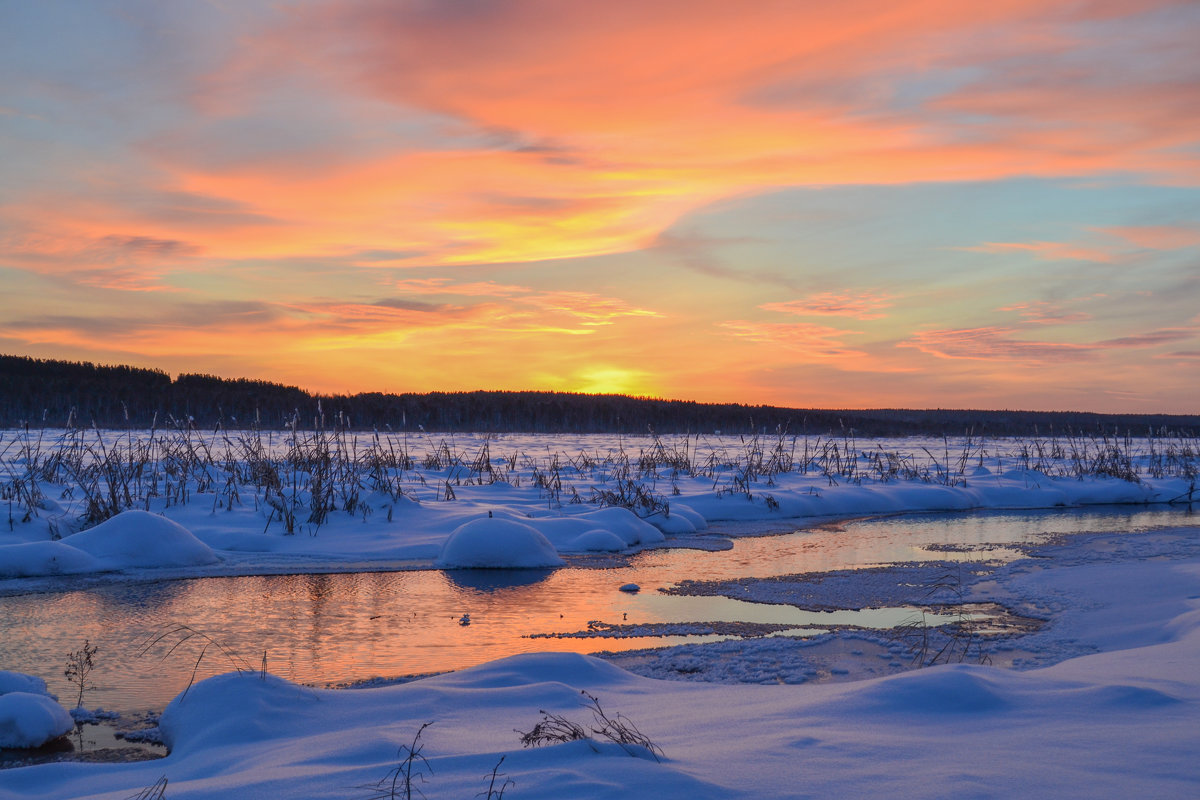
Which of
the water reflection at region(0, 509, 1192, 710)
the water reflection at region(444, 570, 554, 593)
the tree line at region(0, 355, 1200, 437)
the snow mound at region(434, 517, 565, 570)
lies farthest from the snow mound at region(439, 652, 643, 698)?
the tree line at region(0, 355, 1200, 437)

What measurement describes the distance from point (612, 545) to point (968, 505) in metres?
7.74

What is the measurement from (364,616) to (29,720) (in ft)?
8.05

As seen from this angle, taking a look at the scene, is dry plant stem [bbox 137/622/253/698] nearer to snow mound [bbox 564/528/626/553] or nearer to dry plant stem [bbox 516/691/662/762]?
dry plant stem [bbox 516/691/662/762]

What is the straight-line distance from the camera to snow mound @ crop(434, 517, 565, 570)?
7621 mm

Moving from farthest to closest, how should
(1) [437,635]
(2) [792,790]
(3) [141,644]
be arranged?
(1) [437,635] → (3) [141,644] → (2) [792,790]

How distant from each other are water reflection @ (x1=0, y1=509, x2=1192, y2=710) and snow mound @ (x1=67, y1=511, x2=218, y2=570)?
761 millimetres

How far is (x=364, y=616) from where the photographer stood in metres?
5.64

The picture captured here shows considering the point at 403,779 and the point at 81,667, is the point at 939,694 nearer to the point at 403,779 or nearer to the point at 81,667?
the point at 403,779

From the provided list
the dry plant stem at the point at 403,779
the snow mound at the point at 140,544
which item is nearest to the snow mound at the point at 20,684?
the dry plant stem at the point at 403,779

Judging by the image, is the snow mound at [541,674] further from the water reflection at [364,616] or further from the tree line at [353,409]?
the tree line at [353,409]

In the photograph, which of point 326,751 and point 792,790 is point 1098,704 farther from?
point 326,751

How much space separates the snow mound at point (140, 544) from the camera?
7207 mm

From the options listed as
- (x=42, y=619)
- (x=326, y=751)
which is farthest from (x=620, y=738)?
(x=42, y=619)

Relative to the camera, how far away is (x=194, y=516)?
29.6 feet
